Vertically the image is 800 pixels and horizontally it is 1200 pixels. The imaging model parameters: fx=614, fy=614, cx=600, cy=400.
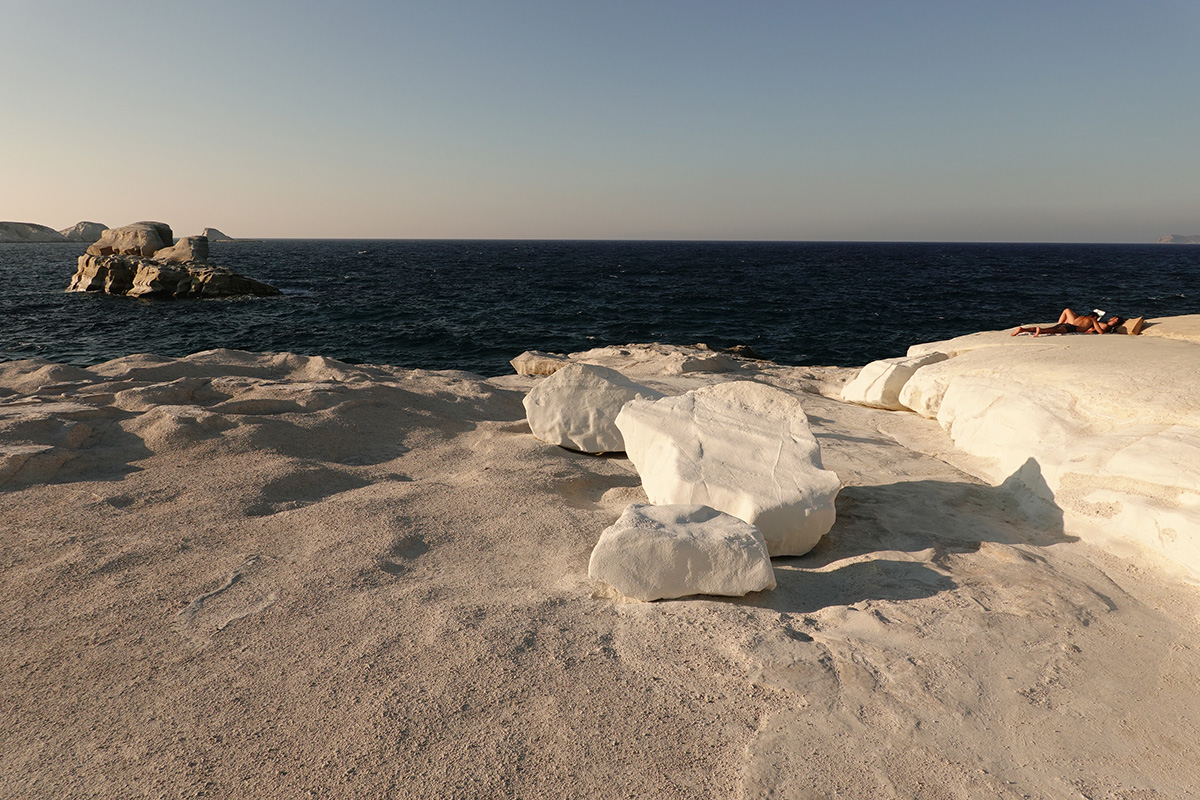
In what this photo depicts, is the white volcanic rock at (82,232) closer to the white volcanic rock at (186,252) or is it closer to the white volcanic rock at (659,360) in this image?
the white volcanic rock at (186,252)

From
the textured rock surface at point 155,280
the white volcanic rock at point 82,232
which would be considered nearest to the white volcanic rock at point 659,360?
the textured rock surface at point 155,280

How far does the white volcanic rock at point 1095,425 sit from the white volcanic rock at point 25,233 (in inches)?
5250

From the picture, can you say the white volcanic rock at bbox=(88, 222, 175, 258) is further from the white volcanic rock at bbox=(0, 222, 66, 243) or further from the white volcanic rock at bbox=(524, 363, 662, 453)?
the white volcanic rock at bbox=(0, 222, 66, 243)

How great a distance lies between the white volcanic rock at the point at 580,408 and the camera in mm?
5223

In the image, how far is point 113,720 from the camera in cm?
211

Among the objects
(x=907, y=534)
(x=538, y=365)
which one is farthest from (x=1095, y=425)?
(x=538, y=365)

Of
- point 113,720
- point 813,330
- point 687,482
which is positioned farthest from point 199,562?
point 813,330

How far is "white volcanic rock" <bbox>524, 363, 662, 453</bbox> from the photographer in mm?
5223

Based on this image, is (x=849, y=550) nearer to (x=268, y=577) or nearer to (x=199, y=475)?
(x=268, y=577)

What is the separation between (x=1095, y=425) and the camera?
4410 mm

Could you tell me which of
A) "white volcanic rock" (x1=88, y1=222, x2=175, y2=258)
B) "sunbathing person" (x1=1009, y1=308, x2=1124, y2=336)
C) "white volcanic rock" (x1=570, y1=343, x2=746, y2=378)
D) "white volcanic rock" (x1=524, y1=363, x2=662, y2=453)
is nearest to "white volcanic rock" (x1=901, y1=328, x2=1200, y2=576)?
"sunbathing person" (x1=1009, y1=308, x2=1124, y2=336)

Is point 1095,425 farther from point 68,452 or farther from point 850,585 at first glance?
point 68,452

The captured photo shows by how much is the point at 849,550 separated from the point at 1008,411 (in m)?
2.52

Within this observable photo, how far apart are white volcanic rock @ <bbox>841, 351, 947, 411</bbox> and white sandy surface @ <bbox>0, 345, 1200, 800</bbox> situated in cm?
276
